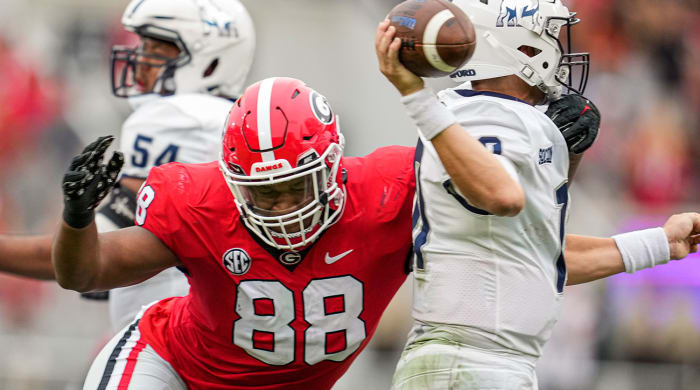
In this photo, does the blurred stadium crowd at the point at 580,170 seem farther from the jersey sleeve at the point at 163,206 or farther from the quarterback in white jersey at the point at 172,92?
the jersey sleeve at the point at 163,206

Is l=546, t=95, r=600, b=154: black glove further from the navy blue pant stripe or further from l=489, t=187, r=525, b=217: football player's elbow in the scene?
the navy blue pant stripe

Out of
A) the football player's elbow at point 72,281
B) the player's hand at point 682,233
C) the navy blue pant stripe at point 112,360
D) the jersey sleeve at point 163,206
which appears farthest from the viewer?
the navy blue pant stripe at point 112,360

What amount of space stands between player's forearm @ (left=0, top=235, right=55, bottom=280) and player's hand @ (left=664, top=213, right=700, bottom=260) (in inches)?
82.7

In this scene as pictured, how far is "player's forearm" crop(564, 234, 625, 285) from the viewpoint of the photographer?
312 cm

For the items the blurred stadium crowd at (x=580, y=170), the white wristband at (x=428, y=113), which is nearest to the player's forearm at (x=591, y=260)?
the white wristband at (x=428, y=113)

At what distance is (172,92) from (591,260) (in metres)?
2.35

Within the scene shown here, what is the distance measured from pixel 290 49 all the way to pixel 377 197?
6.05m

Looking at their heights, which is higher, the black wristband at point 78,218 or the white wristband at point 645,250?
the black wristband at point 78,218

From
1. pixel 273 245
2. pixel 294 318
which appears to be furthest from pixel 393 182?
pixel 294 318

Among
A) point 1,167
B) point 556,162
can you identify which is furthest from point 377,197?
point 1,167

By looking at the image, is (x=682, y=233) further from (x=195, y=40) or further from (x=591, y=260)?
(x=195, y=40)

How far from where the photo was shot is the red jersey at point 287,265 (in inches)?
120

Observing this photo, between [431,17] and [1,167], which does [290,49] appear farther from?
[431,17]

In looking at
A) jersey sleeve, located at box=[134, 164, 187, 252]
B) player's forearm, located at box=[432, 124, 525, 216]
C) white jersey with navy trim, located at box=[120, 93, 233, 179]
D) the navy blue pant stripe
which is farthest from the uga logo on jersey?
white jersey with navy trim, located at box=[120, 93, 233, 179]
